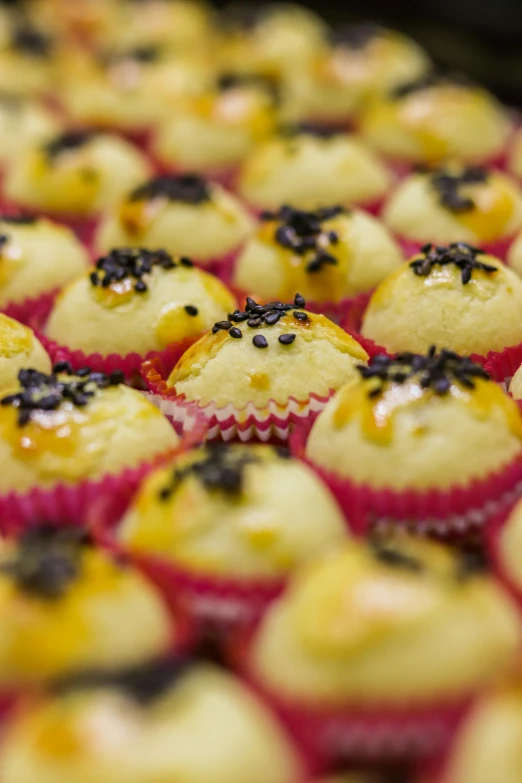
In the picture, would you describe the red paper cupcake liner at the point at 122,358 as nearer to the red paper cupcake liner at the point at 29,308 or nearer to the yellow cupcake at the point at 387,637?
the red paper cupcake liner at the point at 29,308

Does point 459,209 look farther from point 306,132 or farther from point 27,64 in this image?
point 27,64

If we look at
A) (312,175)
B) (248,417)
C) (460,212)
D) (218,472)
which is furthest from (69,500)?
(312,175)

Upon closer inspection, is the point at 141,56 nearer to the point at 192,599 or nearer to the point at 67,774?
the point at 192,599

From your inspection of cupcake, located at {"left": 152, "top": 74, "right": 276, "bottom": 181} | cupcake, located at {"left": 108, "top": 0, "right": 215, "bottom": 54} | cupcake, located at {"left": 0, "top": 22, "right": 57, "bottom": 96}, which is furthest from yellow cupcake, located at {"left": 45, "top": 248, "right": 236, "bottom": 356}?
cupcake, located at {"left": 108, "top": 0, "right": 215, "bottom": 54}

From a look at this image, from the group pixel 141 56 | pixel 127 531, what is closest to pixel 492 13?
Result: pixel 141 56

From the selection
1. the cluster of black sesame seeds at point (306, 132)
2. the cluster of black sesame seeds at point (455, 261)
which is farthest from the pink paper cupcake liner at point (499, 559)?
the cluster of black sesame seeds at point (306, 132)

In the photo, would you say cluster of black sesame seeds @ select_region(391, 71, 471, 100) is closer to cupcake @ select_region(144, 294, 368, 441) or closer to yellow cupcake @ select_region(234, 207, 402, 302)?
yellow cupcake @ select_region(234, 207, 402, 302)
